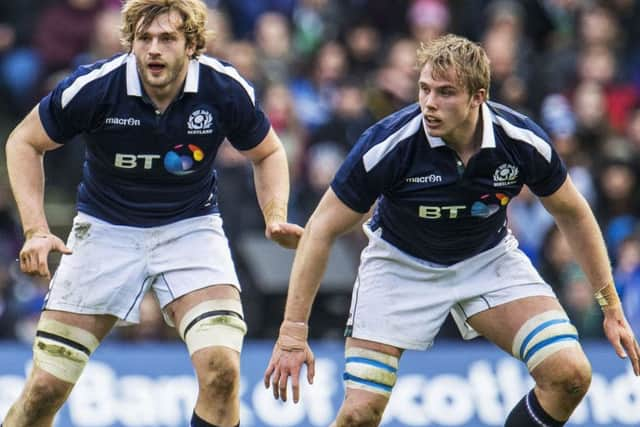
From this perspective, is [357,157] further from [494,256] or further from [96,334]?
[96,334]

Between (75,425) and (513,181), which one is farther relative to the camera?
(75,425)

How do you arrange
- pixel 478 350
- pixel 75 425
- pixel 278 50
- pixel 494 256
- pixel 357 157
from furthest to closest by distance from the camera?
pixel 278 50 < pixel 478 350 < pixel 75 425 < pixel 494 256 < pixel 357 157

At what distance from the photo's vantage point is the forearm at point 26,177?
7902mm

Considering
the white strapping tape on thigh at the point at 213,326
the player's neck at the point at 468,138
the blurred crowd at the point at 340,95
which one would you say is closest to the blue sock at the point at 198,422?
the white strapping tape on thigh at the point at 213,326

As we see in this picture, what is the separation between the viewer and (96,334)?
8.11 metres

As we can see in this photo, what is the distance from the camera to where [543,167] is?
307 inches

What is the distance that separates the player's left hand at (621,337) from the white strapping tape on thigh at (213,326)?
1878 millimetres

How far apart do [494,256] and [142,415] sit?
4039 millimetres

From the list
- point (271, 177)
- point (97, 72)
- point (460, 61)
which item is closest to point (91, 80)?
point (97, 72)

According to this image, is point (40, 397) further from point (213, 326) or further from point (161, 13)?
point (161, 13)

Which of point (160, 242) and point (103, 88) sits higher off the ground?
point (103, 88)

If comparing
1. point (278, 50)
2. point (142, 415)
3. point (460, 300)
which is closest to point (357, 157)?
point (460, 300)

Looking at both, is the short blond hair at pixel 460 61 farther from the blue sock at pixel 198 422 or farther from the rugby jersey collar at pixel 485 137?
the blue sock at pixel 198 422

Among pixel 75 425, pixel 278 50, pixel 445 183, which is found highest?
pixel 445 183
